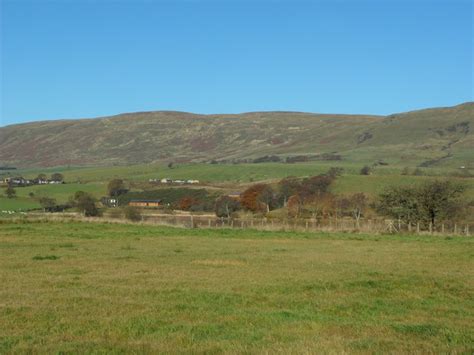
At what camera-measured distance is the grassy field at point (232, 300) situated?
10.7m

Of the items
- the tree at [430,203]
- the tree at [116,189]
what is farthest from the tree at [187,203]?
the tree at [430,203]

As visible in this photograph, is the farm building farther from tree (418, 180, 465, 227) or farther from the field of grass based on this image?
tree (418, 180, 465, 227)

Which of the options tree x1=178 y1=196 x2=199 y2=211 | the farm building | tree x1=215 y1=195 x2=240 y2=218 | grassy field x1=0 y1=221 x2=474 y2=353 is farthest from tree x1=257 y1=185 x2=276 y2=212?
grassy field x1=0 y1=221 x2=474 y2=353

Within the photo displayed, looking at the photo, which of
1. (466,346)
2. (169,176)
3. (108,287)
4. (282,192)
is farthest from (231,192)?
(466,346)

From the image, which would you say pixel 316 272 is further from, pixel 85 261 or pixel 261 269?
pixel 85 261

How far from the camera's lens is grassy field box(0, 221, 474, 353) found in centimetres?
1073

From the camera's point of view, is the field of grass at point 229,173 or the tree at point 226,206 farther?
the field of grass at point 229,173

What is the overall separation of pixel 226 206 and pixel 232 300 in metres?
66.9

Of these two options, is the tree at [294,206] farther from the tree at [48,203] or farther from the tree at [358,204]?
the tree at [48,203]

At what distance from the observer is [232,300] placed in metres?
15.0

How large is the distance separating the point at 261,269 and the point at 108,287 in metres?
6.44

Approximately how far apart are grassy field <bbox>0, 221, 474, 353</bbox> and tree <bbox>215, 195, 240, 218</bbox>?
49.5 meters

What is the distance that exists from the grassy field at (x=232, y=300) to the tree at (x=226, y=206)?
162ft

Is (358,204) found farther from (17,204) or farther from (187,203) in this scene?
(17,204)
